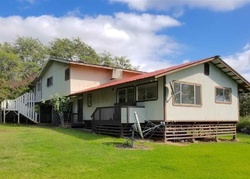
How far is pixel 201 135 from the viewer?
50.3ft

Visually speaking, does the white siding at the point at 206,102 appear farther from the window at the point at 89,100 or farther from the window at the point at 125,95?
the window at the point at 89,100

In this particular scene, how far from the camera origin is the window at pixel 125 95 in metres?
16.0

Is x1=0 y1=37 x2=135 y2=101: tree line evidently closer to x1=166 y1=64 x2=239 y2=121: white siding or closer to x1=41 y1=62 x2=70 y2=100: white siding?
x1=41 y1=62 x2=70 y2=100: white siding

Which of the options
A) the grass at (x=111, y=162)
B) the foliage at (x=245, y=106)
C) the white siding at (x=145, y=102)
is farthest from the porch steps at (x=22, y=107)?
the foliage at (x=245, y=106)

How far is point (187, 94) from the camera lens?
14.8m

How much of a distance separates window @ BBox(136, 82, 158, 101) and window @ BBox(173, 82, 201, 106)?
41.2 inches

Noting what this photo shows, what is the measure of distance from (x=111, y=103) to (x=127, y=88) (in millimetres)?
2111

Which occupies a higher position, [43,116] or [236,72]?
[236,72]

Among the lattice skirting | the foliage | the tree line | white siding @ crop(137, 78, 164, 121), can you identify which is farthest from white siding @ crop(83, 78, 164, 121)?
the tree line

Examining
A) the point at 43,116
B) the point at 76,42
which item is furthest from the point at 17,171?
the point at 76,42

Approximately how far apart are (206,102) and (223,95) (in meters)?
1.86

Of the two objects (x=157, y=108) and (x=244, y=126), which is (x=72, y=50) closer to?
(x=244, y=126)

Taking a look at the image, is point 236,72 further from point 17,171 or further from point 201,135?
point 17,171

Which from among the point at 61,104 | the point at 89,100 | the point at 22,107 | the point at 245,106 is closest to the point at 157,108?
the point at 89,100
